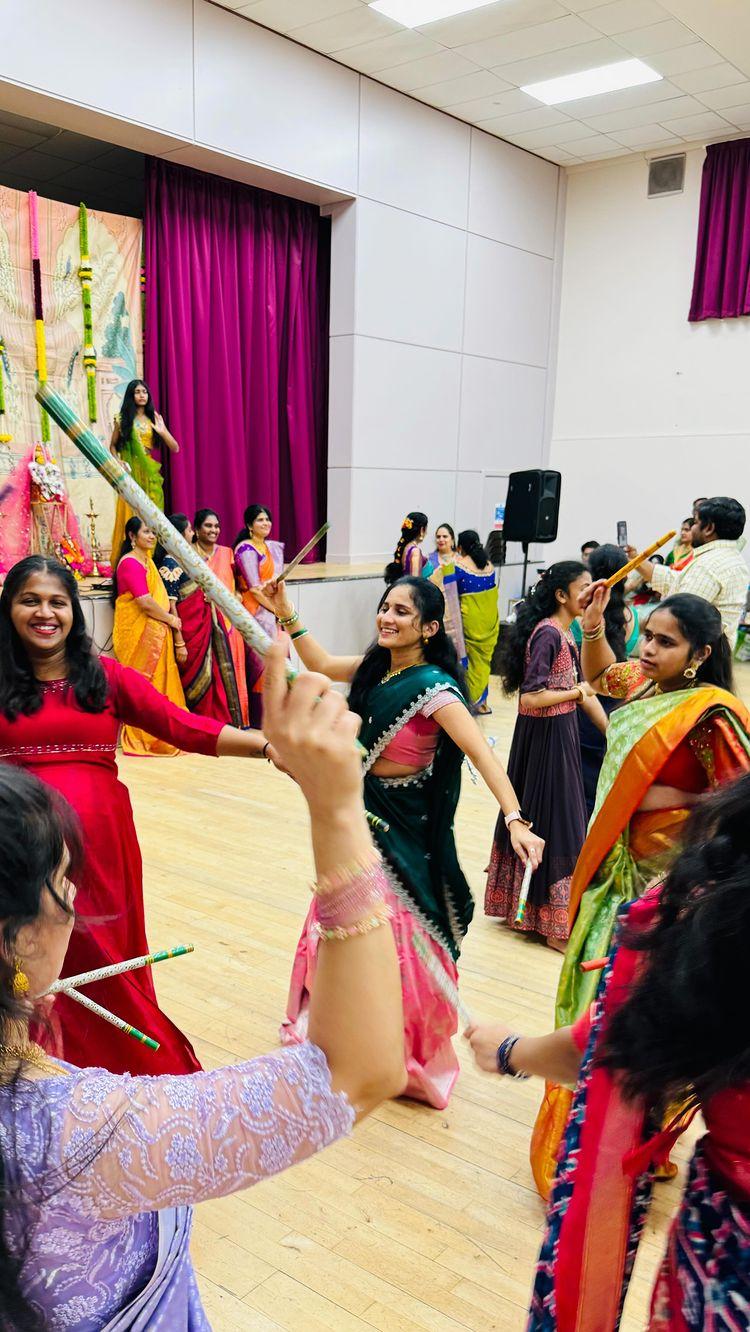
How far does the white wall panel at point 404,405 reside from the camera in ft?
24.8

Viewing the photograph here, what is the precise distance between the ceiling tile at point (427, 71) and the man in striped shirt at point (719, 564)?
15.0 ft

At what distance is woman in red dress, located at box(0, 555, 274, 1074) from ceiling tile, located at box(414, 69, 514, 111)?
6.55m

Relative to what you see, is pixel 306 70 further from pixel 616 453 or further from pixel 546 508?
pixel 616 453

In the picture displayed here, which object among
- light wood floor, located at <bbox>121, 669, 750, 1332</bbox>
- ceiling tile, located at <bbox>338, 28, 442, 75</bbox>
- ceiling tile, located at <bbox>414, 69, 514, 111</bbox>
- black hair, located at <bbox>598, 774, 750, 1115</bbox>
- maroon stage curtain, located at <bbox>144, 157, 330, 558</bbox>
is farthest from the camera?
ceiling tile, located at <bbox>414, 69, 514, 111</bbox>

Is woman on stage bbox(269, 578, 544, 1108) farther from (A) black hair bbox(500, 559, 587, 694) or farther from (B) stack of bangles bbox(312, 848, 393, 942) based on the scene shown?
(B) stack of bangles bbox(312, 848, 393, 942)

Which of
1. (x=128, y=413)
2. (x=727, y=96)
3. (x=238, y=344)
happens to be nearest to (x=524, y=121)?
(x=727, y=96)

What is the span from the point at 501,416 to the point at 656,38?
3.20 m

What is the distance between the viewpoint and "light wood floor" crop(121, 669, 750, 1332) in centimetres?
176

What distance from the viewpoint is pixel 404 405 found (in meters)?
7.88

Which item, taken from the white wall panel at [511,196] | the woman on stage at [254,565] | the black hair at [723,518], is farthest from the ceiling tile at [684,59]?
the black hair at [723,518]

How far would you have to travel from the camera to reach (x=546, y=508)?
7.93 meters

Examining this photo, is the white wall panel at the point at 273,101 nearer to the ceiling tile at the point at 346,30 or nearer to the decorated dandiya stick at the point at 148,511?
the ceiling tile at the point at 346,30

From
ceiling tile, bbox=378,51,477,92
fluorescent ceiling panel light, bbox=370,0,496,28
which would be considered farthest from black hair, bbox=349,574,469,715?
ceiling tile, bbox=378,51,477,92

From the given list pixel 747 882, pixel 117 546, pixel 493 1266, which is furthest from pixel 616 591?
pixel 117 546
